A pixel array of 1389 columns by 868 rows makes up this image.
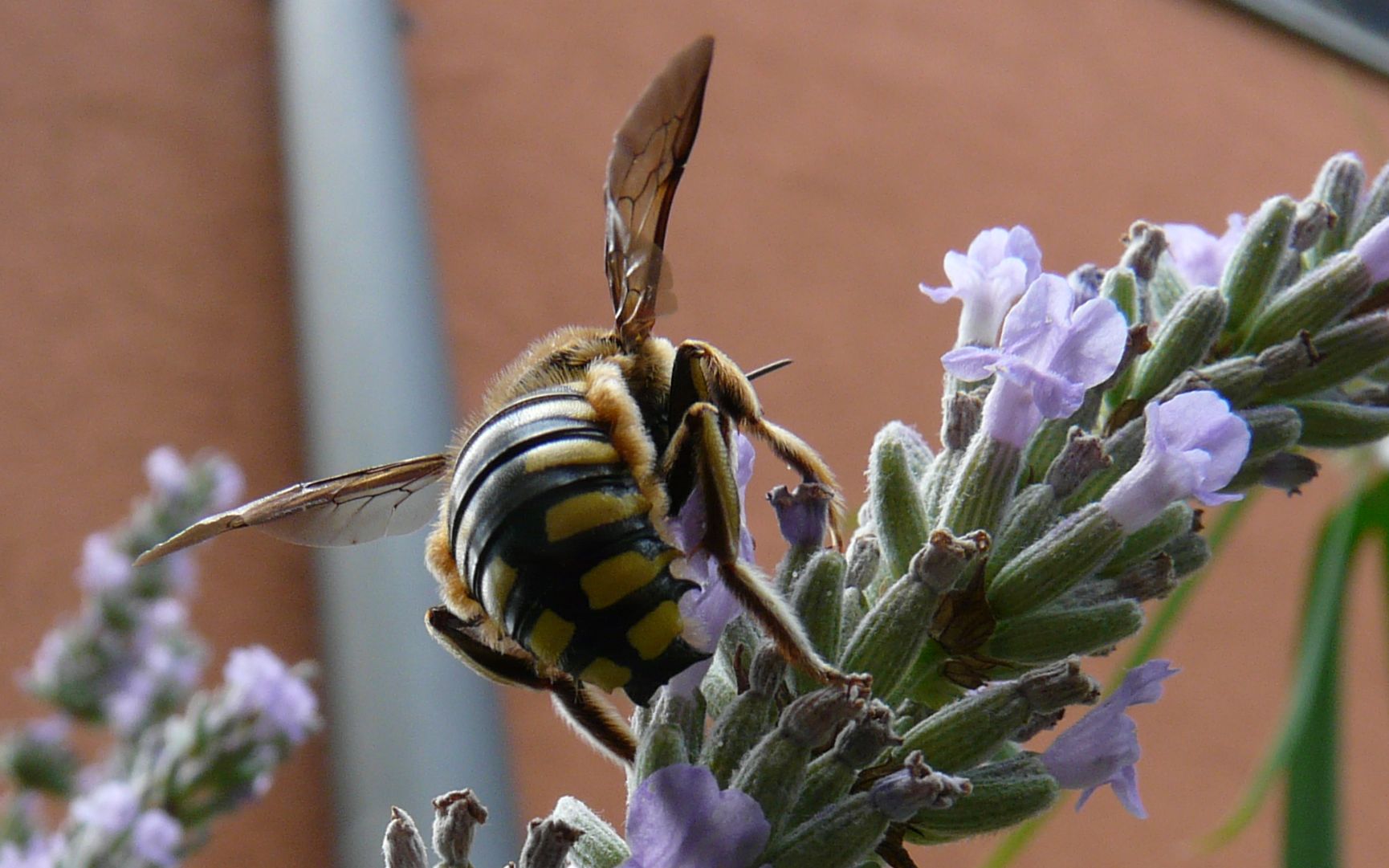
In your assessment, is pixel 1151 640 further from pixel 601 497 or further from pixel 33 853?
pixel 33 853

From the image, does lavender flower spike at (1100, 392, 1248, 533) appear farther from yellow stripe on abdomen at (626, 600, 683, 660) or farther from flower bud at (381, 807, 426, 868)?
flower bud at (381, 807, 426, 868)

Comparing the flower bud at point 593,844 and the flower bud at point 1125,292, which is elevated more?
the flower bud at point 1125,292

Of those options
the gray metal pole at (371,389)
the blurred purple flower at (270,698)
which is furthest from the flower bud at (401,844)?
the gray metal pole at (371,389)

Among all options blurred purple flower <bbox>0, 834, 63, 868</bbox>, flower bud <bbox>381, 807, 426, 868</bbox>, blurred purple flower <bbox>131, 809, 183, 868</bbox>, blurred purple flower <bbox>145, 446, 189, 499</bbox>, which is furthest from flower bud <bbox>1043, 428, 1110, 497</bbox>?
blurred purple flower <bbox>145, 446, 189, 499</bbox>

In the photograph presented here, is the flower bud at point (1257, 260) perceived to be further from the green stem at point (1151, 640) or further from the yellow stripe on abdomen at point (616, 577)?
the yellow stripe on abdomen at point (616, 577)

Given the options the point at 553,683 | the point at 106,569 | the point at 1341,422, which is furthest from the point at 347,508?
the point at 106,569

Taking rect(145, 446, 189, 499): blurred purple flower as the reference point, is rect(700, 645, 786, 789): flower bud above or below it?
below
